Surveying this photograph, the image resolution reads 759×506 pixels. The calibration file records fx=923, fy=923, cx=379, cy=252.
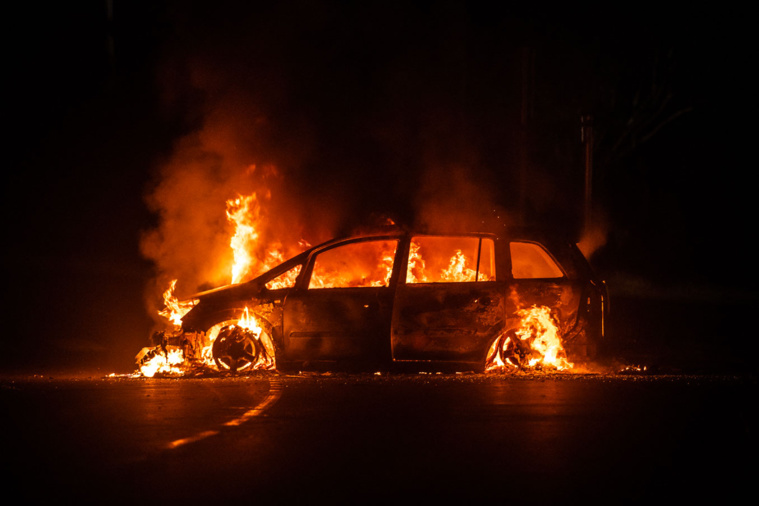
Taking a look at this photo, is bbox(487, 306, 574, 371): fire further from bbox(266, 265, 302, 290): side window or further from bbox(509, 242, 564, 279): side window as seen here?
bbox(266, 265, 302, 290): side window

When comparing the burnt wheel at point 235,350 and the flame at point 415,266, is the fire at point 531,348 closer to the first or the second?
the flame at point 415,266

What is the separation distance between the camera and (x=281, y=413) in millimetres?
7770

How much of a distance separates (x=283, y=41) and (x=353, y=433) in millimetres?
11205

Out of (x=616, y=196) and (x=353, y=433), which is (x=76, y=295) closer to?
(x=353, y=433)

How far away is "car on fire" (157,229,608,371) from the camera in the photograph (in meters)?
9.66

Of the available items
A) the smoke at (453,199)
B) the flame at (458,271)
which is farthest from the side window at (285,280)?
the smoke at (453,199)

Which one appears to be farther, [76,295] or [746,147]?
[746,147]

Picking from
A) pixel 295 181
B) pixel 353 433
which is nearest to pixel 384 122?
pixel 295 181

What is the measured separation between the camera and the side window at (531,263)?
390 inches

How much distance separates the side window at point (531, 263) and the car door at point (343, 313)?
131 cm

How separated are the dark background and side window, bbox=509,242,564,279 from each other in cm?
61

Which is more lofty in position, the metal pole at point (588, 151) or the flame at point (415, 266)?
the metal pole at point (588, 151)

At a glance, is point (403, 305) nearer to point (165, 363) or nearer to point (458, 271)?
point (458, 271)

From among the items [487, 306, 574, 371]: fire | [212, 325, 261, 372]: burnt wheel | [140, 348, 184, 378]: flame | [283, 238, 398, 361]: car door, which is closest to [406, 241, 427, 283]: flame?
[283, 238, 398, 361]: car door
